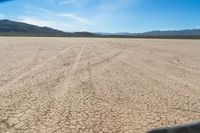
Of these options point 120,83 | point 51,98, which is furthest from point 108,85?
point 51,98

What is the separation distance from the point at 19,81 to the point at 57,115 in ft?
9.28

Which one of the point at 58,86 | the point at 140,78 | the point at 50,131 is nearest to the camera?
the point at 50,131

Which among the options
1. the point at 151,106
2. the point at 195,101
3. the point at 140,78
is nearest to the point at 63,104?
the point at 151,106

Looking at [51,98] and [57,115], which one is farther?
[51,98]

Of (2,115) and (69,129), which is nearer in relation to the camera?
(69,129)

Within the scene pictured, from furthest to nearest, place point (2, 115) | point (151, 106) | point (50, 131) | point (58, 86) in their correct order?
1. point (58, 86)
2. point (151, 106)
3. point (2, 115)
4. point (50, 131)

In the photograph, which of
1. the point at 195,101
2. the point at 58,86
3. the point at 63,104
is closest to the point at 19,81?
the point at 58,86

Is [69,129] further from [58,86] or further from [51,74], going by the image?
[51,74]

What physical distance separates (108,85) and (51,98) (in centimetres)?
182

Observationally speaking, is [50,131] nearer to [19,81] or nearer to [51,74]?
[19,81]

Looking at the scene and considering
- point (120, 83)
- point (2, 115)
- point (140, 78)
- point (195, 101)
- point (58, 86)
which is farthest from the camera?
point (140, 78)

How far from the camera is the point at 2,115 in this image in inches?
151

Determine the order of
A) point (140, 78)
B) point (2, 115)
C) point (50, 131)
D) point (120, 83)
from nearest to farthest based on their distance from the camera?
point (50, 131) → point (2, 115) → point (120, 83) → point (140, 78)

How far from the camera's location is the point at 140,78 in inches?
279
